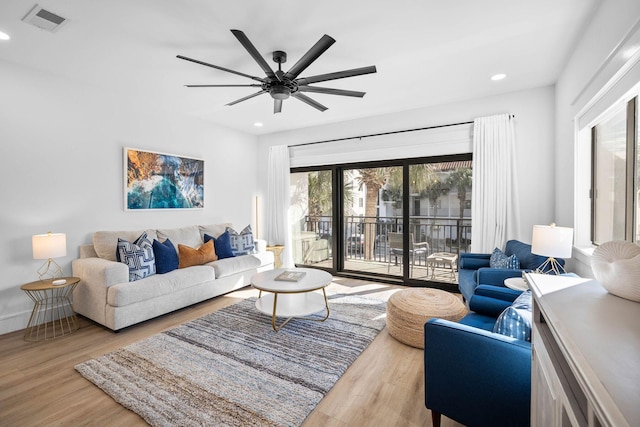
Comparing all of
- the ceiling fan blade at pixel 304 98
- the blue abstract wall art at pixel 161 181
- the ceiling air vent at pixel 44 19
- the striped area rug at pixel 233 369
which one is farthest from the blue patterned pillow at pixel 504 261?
the ceiling air vent at pixel 44 19

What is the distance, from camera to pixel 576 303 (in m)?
0.99

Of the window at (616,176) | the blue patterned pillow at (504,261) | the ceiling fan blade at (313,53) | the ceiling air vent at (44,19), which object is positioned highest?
the ceiling air vent at (44,19)

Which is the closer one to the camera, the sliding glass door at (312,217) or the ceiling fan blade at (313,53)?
the ceiling fan blade at (313,53)

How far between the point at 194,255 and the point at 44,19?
2648mm

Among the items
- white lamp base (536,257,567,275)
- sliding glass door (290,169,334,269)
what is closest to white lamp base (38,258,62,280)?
sliding glass door (290,169,334,269)

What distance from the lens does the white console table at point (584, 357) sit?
538 millimetres

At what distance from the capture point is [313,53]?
83.7 inches

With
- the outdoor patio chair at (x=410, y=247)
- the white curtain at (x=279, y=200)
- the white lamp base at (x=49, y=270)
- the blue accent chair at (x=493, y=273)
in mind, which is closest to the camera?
the blue accent chair at (x=493, y=273)

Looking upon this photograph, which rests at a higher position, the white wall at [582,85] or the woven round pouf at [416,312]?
the white wall at [582,85]

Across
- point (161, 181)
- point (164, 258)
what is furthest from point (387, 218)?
point (161, 181)

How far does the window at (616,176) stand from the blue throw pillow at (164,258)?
4177mm

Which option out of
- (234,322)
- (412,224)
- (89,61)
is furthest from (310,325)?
(89,61)

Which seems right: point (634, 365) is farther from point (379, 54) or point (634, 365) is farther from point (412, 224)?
point (412, 224)

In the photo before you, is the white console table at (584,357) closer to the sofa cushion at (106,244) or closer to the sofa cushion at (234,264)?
the sofa cushion at (234,264)
